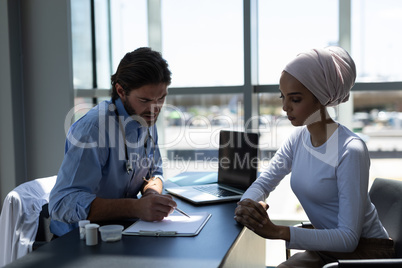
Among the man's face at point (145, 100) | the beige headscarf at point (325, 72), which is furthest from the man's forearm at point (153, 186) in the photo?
the beige headscarf at point (325, 72)

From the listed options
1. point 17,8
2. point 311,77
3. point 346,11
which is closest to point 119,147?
point 311,77

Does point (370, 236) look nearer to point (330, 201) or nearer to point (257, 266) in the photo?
point (330, 201)

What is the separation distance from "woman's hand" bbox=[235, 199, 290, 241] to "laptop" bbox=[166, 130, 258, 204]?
0.34 m

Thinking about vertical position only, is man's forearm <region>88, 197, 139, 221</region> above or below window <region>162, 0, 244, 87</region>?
below

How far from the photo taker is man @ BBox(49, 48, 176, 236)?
150 centimetres

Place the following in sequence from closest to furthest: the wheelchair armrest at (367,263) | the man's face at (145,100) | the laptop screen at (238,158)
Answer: the wheelchair armrest at (367,263)
the man's face at (145,100)
the laptop screen at (238,158)

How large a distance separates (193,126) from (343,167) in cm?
205

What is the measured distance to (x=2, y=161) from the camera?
2941 millimetres

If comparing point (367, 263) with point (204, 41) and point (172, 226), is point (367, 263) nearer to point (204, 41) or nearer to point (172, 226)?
point (172, 226)

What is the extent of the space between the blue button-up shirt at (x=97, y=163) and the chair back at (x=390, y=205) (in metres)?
1.14

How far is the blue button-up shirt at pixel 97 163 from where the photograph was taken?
1499mm

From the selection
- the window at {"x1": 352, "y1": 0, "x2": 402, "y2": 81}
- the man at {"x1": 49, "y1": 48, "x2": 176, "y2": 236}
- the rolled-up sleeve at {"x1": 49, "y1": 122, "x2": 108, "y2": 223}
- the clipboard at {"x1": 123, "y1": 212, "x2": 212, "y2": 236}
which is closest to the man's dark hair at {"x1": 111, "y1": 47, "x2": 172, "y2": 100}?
the man at {"x1": 49, "y1": 48, "x2": 176, "y2": 236}

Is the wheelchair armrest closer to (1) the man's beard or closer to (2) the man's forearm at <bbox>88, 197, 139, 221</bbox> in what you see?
(2) the man's forearm at <bbox>88, 197, 139, 221</bbox>

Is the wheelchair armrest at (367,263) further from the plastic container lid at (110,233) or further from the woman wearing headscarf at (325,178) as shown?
the plastic container lid at (110,233)
